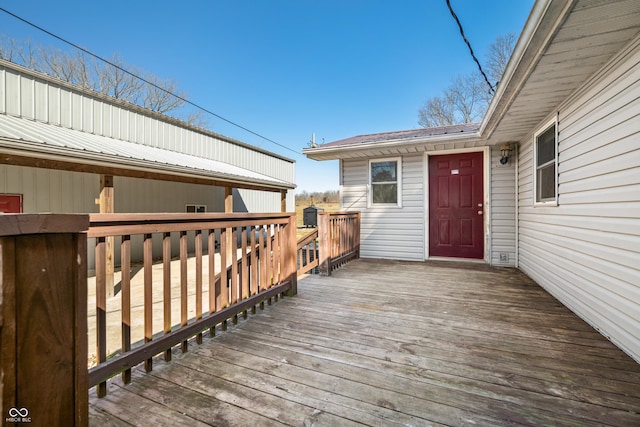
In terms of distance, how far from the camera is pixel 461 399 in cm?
156

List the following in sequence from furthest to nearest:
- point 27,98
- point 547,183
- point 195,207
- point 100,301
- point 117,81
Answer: point 117,81
point 195,207
point 27,98
point 547,183
point 100,301

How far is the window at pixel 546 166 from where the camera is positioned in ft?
11.5

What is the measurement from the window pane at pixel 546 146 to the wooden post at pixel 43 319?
14.9 ft

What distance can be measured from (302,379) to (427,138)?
4.33 meters

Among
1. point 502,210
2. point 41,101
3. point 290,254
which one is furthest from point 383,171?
point 41,101

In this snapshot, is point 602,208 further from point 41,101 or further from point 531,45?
point 41,101

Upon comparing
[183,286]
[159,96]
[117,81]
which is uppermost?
[117,81]

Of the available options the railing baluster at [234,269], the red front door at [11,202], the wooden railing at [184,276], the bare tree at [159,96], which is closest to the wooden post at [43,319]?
the wooden railing at [184,276]

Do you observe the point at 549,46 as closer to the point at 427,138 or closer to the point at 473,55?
the point at 473,55

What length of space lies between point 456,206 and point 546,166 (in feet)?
6.03

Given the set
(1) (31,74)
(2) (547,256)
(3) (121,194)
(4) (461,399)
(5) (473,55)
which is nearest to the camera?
(4) (461,399)

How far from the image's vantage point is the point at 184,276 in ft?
6.50

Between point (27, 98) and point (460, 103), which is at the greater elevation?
point (460, 103)

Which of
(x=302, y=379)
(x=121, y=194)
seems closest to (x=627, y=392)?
(x=302, y=379)
